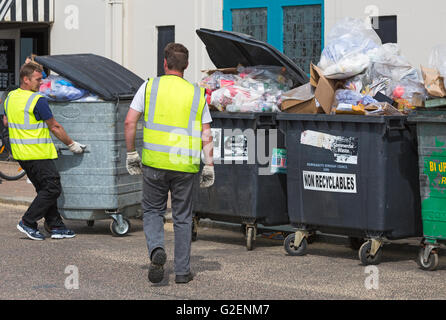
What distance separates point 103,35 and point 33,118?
7.30m

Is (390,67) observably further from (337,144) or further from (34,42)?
(34,42)

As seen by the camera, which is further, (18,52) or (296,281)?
(18,52)

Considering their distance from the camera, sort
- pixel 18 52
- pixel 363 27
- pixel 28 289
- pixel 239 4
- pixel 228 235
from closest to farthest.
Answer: pixel 28 289 → pixel 363 27 → pixel 228 235 → pixel 239 4 → pixel 18 52

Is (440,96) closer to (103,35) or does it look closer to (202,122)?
(202,122)

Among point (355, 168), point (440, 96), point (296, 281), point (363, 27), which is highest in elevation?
point (363, 27)

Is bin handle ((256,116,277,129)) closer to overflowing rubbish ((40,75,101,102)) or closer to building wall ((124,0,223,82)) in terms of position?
overflowing rubbish ((40,75,101,102))

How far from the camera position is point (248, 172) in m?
8.92

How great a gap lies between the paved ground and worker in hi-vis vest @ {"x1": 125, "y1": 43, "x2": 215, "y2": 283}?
0.38 m

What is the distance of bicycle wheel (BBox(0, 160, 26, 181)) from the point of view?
1441 centimetres

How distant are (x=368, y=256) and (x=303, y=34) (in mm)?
6084

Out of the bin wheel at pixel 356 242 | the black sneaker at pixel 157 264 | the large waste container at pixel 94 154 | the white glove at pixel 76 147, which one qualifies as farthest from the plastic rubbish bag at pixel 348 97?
the white glove at pixel 76 147

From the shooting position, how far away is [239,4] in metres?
14.4

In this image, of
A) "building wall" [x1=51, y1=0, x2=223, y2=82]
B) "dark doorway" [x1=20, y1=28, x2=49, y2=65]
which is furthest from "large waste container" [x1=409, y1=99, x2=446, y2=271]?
"dark doorway" [x1=20, y1=28, x2=49, y2=65]

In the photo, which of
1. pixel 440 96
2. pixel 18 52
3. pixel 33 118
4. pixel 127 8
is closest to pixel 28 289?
pixel 33 118
